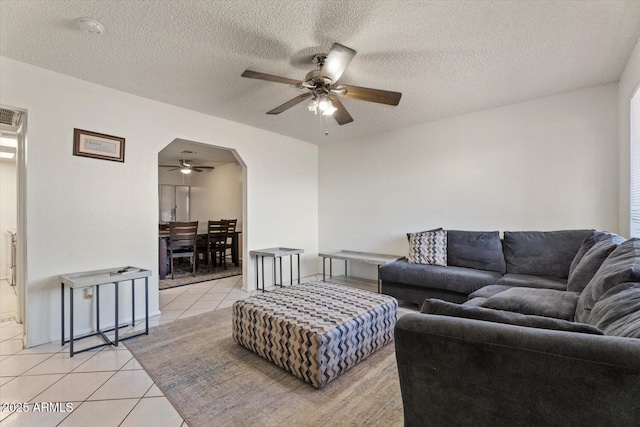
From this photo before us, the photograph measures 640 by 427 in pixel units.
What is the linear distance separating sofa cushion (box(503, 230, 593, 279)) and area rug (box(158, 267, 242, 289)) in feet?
14.3

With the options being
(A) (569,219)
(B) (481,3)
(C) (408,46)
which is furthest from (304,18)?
(A) (569,219)

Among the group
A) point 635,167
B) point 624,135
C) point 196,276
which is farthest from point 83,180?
point 624,135

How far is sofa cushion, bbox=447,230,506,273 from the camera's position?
3.23m

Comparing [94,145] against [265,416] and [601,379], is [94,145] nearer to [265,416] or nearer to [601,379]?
[265,416]

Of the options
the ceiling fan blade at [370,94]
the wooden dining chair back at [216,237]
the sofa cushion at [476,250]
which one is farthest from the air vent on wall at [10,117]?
the sofa cushion at [476,250]

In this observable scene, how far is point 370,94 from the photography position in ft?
7.87

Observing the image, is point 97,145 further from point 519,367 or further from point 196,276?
point 519,367

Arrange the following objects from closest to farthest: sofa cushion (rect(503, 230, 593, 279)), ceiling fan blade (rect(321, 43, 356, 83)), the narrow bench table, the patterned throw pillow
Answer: ceiling fan blade (rect(321, 43, 356, 83)) < sofa cushion (rect(503, 230, 593, 279)) < the patterned throw pillow < the narrow bench table

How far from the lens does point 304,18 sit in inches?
75.2

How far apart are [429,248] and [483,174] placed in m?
1.19

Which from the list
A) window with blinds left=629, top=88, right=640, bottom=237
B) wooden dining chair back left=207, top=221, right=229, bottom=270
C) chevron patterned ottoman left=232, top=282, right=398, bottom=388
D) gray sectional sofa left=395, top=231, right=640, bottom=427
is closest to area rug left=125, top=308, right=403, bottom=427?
chevron patterned ottoman left=232, top=282, right=398, bottom=388

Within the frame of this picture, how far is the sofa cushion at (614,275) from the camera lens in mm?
1255

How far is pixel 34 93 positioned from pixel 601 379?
3962mm

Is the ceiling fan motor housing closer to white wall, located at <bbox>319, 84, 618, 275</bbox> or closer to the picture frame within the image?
the picture frame
